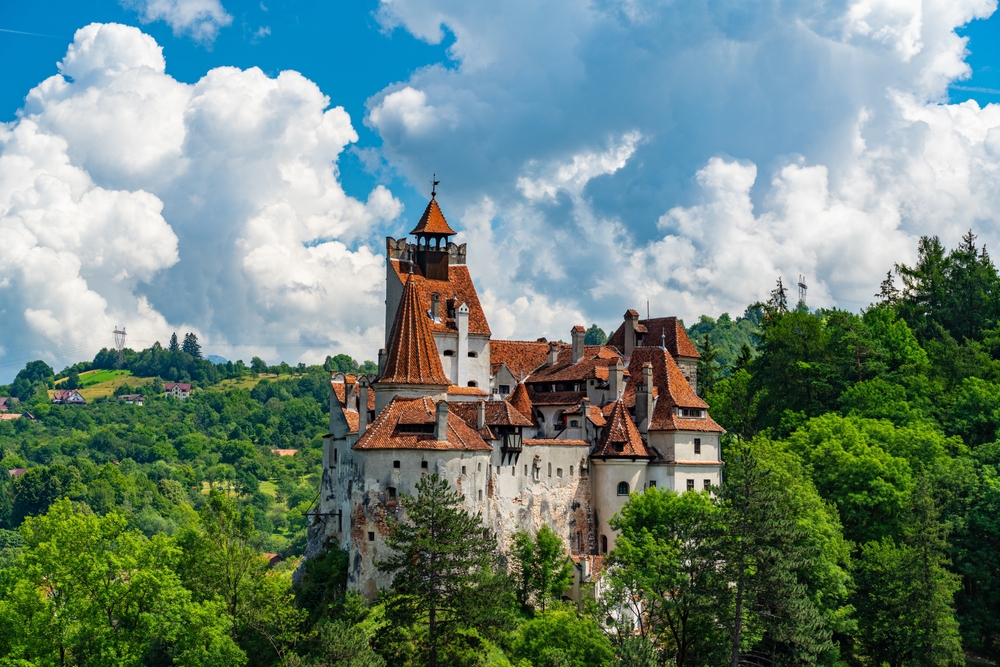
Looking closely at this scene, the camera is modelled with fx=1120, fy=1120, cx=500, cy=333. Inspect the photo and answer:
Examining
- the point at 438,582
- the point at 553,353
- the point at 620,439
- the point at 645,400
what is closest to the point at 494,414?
the point at 620,439

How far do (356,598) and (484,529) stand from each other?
25.7 feet

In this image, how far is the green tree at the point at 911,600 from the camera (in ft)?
210

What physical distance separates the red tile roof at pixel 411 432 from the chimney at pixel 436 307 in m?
11.3

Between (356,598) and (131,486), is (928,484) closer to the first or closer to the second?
(356,598)

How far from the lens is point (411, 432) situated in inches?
2490

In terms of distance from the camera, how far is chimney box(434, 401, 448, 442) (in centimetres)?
6307

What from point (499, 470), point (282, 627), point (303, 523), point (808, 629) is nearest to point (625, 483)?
point (499, 470)

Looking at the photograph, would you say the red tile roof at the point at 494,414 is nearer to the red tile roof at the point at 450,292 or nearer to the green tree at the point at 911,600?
the red tile roof at the point at 450,292

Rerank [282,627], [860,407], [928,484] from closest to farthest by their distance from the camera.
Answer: [282,627]
[928,484]
[860,407]

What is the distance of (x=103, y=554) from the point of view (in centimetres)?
6488

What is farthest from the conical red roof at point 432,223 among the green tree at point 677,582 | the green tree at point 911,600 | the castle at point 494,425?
the green tree at point 911,600

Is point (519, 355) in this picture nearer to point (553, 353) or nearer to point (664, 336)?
point (553, 353)

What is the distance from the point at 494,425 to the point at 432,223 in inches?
747

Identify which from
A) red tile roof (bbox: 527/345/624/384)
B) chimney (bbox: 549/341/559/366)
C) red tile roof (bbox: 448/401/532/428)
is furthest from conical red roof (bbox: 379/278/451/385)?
chimney (bbox: 549/341/559/366)
